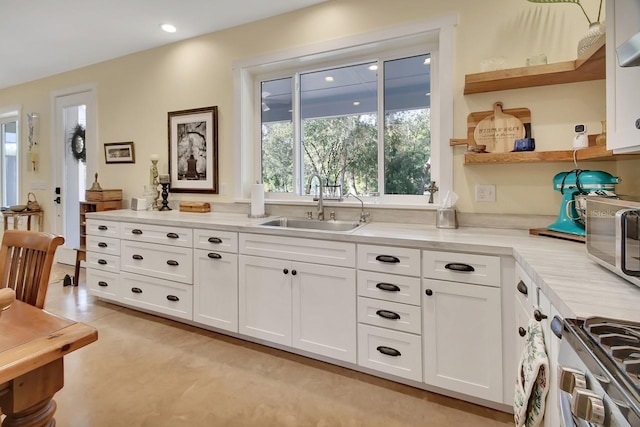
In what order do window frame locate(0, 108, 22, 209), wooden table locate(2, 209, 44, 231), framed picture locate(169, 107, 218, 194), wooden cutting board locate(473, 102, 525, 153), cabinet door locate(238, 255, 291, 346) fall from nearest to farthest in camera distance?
wooden cutting board locate(473, 102, 525, 153), cabinet door locate(238, 255, 291, 346), framed picture locate(169, 107, 218, 194), wooden table locate(2, 209, 44, 231), window frame locate(0, 108, 22, 209)

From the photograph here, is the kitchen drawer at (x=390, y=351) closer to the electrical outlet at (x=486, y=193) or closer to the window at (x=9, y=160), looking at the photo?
the electrical outlet at (x=486, y=193)

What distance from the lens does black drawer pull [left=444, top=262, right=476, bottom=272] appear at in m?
1.69

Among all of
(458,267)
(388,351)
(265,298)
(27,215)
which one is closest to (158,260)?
(265,298)

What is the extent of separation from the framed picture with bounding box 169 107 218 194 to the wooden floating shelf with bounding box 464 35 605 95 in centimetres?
228

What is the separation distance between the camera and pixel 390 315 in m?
1.90

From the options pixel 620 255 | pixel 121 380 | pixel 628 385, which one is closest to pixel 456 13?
pixel 620 255

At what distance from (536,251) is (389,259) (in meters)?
0.70

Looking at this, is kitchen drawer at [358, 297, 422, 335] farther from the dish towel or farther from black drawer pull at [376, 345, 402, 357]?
the dish towel

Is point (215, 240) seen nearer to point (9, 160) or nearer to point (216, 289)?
point (216, 289)

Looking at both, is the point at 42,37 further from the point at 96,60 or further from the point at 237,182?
the point at 237,182

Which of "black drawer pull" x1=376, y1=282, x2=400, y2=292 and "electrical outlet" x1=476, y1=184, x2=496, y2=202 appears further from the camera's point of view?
"electrical outlet" x1=476, y1=184, x2=496, y2=202

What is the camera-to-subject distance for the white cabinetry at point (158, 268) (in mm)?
2627

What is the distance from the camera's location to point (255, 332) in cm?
234

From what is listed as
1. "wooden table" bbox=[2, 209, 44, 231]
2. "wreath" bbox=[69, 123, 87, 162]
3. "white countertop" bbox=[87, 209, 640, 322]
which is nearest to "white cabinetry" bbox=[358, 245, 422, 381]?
"white countertop" bbox=[87, 209, 640, 322]
